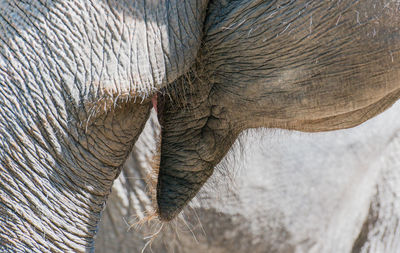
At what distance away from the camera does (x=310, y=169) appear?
2676mm

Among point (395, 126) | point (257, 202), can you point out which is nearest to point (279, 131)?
point (257, 202)

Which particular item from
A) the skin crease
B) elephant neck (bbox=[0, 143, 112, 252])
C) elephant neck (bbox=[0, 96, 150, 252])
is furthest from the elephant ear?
elephant neck (bbox=[0, 143, 112, 252])

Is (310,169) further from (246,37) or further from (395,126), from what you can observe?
(246,37)

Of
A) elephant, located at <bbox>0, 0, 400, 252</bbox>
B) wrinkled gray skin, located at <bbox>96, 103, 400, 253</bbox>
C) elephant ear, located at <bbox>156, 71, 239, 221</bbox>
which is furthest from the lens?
wrinkled gray skin, located at <bbox>96, 103, 400, 253</bbox>

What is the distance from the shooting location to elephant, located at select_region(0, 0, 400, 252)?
120cm

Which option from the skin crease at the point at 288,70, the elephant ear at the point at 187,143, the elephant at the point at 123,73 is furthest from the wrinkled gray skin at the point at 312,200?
the elephant at the point at 123,73

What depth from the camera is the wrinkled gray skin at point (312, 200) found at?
8.40ft

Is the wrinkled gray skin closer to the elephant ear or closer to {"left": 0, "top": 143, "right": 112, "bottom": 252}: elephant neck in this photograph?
the elephant ear

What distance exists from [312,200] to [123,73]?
1.60m

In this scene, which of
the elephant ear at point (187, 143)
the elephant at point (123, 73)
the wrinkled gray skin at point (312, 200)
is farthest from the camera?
the wrinkled gray skin at point (312, 200)

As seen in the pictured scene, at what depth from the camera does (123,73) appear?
123 cm

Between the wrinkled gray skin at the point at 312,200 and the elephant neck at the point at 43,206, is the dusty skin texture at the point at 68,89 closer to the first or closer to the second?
the elephant neck at the point at 43,206

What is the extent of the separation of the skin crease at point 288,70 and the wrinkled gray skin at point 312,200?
1.02 m

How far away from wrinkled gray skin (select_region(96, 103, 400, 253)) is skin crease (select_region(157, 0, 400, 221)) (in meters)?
1.02
